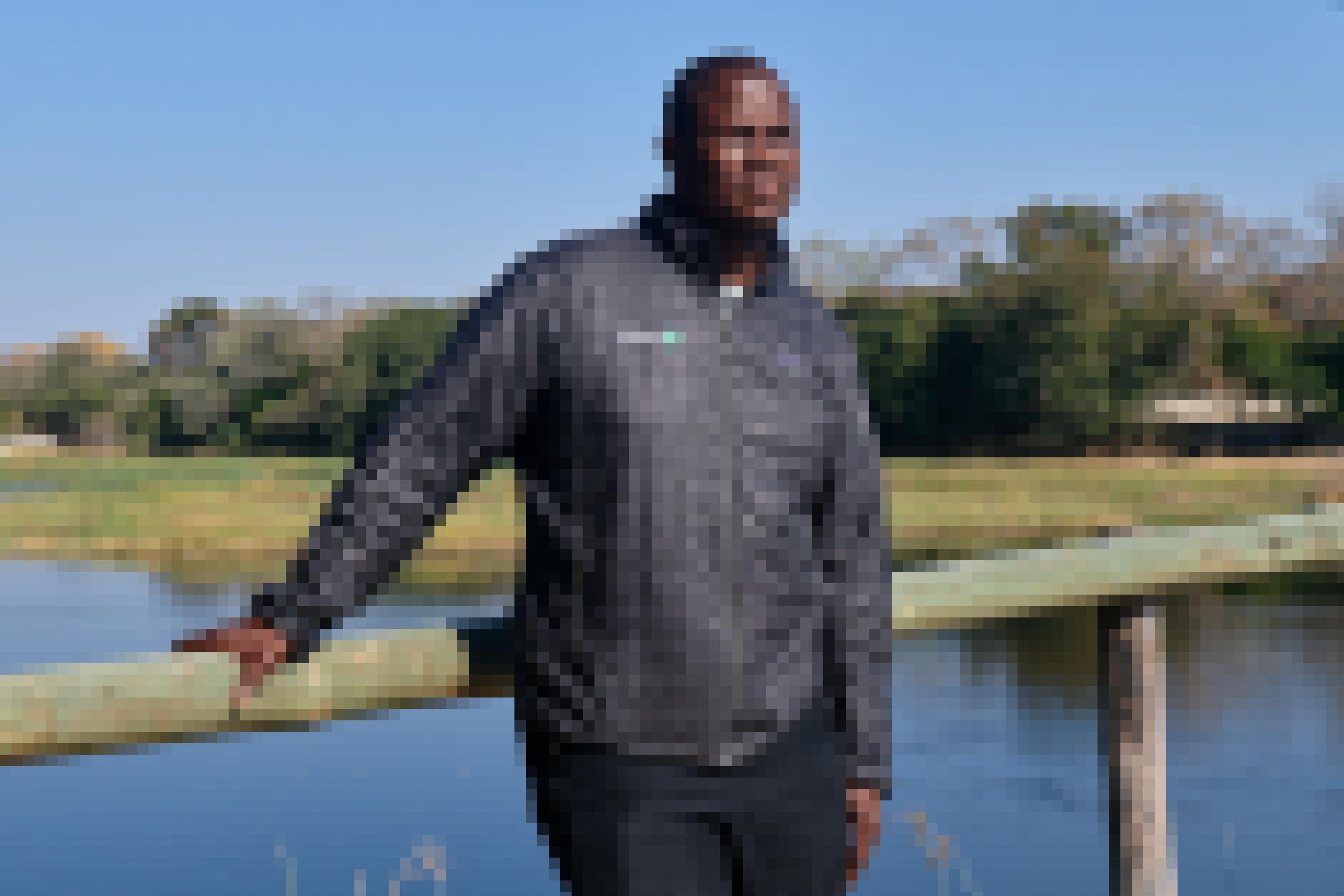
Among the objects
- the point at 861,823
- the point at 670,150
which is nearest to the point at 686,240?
the point at 670,150

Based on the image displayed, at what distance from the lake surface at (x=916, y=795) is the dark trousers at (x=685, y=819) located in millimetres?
7187

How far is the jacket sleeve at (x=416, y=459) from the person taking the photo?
157 centimetres

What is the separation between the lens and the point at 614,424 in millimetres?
1598

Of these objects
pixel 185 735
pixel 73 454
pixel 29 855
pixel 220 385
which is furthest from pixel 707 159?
pixel 73 454

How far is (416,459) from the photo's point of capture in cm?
161

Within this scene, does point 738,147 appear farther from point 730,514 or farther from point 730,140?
point 730,514

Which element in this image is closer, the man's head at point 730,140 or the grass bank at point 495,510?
the man's head at point 730,140

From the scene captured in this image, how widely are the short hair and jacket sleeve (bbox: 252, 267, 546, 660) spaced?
0.23m

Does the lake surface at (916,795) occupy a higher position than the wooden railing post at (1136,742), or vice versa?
the wooden railing post at (1136,742)

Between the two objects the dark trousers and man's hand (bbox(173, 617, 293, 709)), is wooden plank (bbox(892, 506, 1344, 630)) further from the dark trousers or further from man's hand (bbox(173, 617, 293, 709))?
man's hand (bbox(173, 617, 293, 709))

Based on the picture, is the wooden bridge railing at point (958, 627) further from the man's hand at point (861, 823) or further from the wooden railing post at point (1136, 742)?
the man's hand at point (861, 823)

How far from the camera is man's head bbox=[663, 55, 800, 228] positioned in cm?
166

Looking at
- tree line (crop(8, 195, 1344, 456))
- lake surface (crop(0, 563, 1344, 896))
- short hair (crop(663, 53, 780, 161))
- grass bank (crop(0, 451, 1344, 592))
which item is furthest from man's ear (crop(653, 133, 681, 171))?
tree line (crop(8, 195, 1344, 456))

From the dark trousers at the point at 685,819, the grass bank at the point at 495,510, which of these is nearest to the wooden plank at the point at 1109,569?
the dark trousers at the point at 685,819
